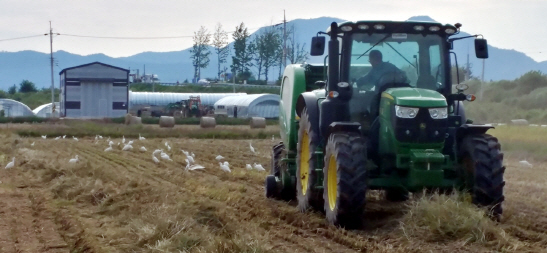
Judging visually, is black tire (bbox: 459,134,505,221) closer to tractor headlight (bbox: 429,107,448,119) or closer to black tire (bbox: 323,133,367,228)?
tractor headlight (bbox: 429,107,448,119)

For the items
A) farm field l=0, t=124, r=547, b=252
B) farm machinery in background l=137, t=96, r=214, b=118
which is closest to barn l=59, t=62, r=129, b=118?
farm machinery in background l=137, t=96, r=214, b=118

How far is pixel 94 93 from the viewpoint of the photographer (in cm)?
5828

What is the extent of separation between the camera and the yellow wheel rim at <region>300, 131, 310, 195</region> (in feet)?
30.3

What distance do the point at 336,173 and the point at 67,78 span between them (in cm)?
5240

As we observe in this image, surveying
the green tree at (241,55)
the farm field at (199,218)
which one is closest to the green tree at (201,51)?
the green tree at (241,55)

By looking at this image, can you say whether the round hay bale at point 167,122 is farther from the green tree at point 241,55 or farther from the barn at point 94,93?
the green tree at point 241,55

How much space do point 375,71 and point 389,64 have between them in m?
0.19

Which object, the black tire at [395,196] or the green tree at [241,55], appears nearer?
the black tire at [395,196]

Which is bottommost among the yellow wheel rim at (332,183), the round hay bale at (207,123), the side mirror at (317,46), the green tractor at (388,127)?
the round hay bale at (207,123)

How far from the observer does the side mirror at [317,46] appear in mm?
8469

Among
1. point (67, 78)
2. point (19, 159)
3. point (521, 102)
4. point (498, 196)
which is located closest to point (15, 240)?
point (498, 196)

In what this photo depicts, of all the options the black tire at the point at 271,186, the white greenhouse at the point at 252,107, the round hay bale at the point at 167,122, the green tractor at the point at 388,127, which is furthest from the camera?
the white greenhouse at the point at 252,107

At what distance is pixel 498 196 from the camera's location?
25.7ft

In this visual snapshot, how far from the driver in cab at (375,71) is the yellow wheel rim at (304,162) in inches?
42.1
